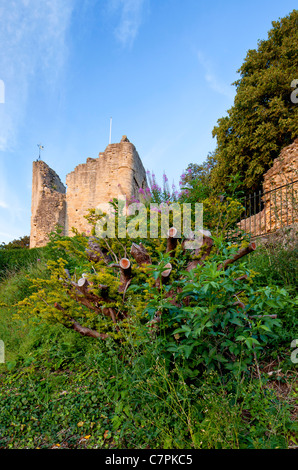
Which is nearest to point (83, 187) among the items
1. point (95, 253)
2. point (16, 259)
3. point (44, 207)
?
point (44, 207)

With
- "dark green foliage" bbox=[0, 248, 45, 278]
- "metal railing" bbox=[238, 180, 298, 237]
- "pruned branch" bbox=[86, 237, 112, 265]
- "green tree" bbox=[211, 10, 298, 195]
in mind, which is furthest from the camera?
"green tree" bbox=[211, 10, 298, 195]

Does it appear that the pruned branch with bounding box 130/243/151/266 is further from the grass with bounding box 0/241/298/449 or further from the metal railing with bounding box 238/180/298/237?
the metal railing with bounding box 238/180/298/237

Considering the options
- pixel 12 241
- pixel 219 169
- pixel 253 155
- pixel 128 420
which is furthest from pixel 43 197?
pixel 128 420

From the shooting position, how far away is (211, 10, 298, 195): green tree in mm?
11789

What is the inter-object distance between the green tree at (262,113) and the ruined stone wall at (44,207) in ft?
25.5

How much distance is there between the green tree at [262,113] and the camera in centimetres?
1179

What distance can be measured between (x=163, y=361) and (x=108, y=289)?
98 centimetres

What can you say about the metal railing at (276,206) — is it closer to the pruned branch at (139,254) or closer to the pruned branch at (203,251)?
the pruned branch at (203,251)

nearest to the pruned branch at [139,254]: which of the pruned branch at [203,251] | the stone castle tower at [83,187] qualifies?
the pruned branch at [203,251]

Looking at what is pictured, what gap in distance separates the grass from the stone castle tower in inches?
373

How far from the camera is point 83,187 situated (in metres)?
13.9

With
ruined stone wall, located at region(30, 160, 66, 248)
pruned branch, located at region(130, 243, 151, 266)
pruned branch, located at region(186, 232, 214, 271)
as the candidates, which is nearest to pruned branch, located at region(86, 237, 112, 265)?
pruned branch, located at region(130, 243, 151, 266)

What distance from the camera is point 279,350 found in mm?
2596
